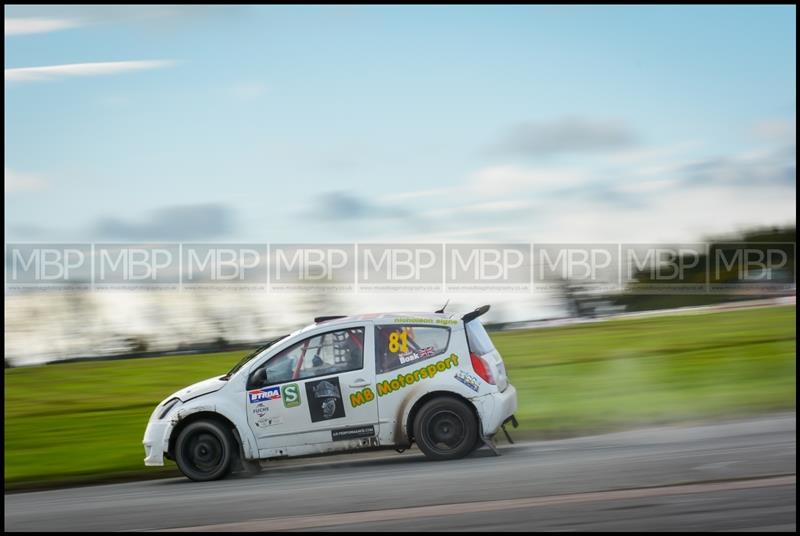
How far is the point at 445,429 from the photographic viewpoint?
950cm

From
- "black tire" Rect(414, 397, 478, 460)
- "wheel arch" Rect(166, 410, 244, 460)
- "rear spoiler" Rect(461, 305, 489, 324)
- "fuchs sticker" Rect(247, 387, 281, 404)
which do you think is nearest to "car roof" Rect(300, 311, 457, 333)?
"rear spoiler" Rect(461, 305, 489, 324)

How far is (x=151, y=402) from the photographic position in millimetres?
16562

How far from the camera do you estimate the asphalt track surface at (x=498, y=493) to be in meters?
6.57

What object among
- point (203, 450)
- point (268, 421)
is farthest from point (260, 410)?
point (203, 450)

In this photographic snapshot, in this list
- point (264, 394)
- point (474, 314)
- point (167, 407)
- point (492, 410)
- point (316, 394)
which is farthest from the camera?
point (474, 314)

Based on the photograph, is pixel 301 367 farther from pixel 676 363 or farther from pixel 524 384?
pixel 676 363

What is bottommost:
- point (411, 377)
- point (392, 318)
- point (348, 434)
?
point (348, 434)

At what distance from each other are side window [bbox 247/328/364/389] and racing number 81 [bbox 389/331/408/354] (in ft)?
1.00

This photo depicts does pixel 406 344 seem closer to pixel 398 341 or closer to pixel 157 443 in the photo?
pixel 398 341

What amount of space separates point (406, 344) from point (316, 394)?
1.04 metres

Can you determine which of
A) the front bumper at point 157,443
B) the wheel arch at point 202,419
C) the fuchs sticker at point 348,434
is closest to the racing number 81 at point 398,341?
the fuchs sticker at point 348,434

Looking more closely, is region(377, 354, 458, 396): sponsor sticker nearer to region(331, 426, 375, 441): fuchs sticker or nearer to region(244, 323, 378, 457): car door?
region(244, 323, 378, 457): car door

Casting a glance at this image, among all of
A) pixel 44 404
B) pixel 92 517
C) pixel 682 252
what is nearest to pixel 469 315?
pixel 92 517

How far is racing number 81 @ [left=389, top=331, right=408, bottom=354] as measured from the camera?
9711mm
